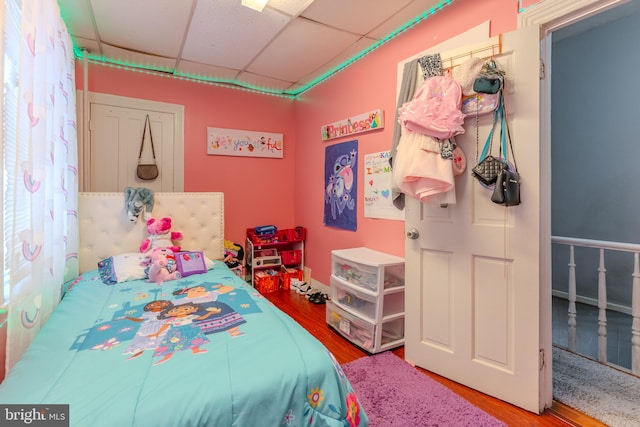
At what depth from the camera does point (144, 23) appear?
2.26 m

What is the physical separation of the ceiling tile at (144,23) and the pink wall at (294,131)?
1.74 ft

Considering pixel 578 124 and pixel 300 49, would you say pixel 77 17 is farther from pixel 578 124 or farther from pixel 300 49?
pixel 578 124

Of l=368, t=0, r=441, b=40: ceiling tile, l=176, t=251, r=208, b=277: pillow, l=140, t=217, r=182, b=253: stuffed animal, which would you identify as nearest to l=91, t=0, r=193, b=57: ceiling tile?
l=368, t=0, r=441, b=40: ceiling tile

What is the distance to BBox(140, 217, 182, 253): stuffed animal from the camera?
8.23 ft

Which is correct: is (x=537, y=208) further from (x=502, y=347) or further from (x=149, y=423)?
(x=149, y=423)

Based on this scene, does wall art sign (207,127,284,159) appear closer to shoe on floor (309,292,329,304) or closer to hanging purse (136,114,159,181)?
hanging purse (136,114,159,181)

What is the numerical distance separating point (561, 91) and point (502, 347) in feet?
10.3

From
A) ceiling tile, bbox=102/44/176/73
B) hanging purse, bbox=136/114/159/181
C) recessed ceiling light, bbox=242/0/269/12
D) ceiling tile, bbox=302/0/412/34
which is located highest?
ceiling tile, bbox=102/44/176/73

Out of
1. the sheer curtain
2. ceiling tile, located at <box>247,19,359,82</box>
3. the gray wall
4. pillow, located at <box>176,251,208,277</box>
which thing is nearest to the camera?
the sheer curtain

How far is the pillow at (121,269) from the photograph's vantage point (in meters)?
2.09

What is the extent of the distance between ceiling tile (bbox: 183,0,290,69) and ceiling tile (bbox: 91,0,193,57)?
3.6 inches

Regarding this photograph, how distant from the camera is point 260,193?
3684 mm

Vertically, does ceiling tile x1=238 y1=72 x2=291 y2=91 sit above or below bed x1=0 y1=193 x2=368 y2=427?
above

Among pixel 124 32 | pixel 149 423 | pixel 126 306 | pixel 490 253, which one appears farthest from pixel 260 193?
pixel 149 423
